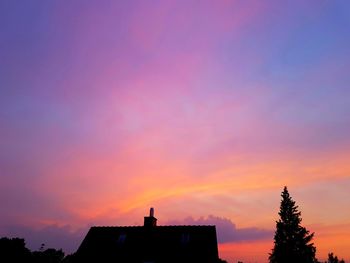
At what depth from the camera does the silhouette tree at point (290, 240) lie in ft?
164

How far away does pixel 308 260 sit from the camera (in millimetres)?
49688

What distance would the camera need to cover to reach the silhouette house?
45.2m

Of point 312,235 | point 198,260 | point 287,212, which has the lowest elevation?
point 198,260

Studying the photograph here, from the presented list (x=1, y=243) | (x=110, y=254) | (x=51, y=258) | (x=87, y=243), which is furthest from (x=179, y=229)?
(x=51, y=258)

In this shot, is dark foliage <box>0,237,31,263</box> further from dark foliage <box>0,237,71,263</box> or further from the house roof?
the house roof

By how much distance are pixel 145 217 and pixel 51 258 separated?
66.1 metres

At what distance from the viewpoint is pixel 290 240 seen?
51281 millimetres

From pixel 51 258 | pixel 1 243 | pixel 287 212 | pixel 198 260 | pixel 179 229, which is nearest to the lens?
pixel 198 260

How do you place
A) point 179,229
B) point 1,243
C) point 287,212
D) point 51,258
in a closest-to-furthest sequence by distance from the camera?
point 179,229 < point 287,212 < point 1,243 < point 51,258

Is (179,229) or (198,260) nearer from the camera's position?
(198,260)

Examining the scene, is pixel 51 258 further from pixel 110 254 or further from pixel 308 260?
pixel 308 260

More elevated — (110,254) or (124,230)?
(124,230)

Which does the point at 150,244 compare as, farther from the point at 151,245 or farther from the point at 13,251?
the point at 13,251

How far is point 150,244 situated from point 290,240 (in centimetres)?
1912
